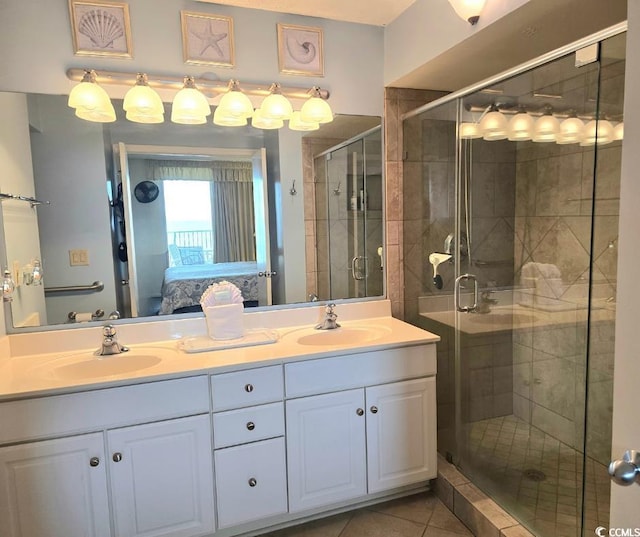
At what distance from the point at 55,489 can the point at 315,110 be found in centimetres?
196

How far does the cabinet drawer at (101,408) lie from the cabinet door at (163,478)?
5cm

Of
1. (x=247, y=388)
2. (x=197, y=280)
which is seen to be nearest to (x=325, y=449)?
(x=247, y=388)

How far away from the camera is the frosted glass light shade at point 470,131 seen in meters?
2.23

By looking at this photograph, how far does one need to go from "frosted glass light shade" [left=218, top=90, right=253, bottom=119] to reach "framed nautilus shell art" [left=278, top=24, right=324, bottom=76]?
30 centimetres

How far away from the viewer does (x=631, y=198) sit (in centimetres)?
83

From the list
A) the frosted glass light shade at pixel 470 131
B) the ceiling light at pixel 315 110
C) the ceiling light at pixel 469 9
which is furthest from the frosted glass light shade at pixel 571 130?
the ceiling light at pixel 315 110

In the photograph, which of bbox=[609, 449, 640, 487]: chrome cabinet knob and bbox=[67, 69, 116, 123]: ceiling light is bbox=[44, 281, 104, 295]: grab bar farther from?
bbox=[609, 449, 640, 487]: chrome cabinet knob

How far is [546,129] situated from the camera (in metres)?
2.19

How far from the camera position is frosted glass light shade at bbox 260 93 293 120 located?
7.23 feet

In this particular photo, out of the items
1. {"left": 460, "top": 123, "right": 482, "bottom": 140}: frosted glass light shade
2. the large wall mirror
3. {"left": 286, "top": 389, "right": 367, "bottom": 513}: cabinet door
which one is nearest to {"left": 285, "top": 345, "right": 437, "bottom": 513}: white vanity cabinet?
{"left": 286, "top": 389, "right": 367, "bottom": 513}: cabinet door

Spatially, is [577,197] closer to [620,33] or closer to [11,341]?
[620,33]

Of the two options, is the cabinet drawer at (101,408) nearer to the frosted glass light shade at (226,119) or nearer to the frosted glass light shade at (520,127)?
the frosted glass light shade at (226,119)

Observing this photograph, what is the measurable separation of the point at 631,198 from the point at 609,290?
1493 millimetres

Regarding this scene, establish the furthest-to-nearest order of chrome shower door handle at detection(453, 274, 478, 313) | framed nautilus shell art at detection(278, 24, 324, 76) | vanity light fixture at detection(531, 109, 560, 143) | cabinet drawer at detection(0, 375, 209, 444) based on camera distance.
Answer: chrome shower door handle at detection(453, 274, 478, 313), framed nautilus shell art at detection(278, 24, 324, 76), vanity light fixture at detection(531, 109, 560, 143), cabinet drawer at detection(0, 375, 209, 444)
